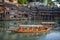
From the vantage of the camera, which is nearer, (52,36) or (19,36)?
(52,36)

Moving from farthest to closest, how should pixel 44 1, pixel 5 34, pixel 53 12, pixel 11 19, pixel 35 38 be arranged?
pixel 44 1
pixel 53 12
pixel 11 19
pixel 5 34
pixel 35 38

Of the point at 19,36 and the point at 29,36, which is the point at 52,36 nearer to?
the point at 29,36

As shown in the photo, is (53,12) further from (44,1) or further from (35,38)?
(35,38)

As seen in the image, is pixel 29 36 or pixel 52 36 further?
pixel 29 36

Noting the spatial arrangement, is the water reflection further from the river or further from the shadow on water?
the shadow on water

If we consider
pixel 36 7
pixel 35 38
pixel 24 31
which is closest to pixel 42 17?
pixel 36 7

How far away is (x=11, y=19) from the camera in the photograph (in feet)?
105

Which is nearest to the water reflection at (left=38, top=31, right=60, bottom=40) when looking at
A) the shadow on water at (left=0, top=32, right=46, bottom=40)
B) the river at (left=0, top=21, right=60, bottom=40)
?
the river at (left=0, top=21, right=60, bottom=40)

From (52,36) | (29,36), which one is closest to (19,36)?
(29,36)

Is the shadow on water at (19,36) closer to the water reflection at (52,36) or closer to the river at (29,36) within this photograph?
the river at (29,36)

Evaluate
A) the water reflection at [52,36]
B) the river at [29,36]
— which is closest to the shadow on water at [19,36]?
the river at [29,36]

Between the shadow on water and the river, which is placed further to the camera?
the shadow on water

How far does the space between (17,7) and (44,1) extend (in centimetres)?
546

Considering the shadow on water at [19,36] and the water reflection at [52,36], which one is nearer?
the water reflection at [52,36]
